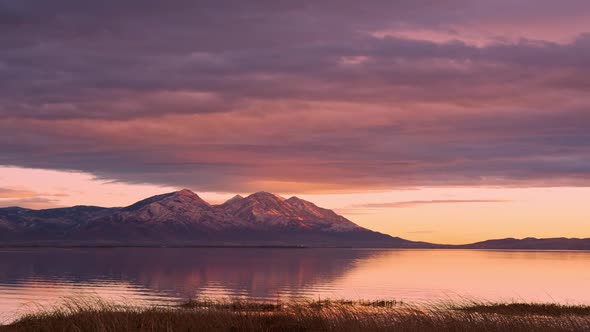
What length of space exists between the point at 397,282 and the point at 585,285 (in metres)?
25.0

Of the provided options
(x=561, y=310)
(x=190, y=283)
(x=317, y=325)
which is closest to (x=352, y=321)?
(x=317, y=325)

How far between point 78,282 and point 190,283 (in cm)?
1520

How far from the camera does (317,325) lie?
27016mm

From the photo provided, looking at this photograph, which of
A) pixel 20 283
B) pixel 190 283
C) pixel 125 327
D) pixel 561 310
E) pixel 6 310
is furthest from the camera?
pixel 190 283

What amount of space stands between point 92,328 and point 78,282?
81173 mm

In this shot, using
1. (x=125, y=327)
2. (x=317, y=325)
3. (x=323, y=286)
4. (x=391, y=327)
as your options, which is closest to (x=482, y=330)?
(x=391, y=327)

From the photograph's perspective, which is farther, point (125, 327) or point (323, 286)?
point (323, 286)

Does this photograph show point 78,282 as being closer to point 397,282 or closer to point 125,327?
point 397,282

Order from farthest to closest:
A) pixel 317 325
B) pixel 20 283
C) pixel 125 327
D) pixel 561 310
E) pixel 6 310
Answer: pixel 20 283 < pixel 6 310 < pixel 561 310 < pixel 317 325 < pixel 125 327

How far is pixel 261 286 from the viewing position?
99.4 m

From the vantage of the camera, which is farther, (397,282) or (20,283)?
(397,282)

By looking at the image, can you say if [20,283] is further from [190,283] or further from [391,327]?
[391,327]

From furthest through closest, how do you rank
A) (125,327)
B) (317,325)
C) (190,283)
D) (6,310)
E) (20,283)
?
(190,283), (20,283), (6,310), (317,325), (125,327)

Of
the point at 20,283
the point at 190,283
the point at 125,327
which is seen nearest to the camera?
the point at 125,327
